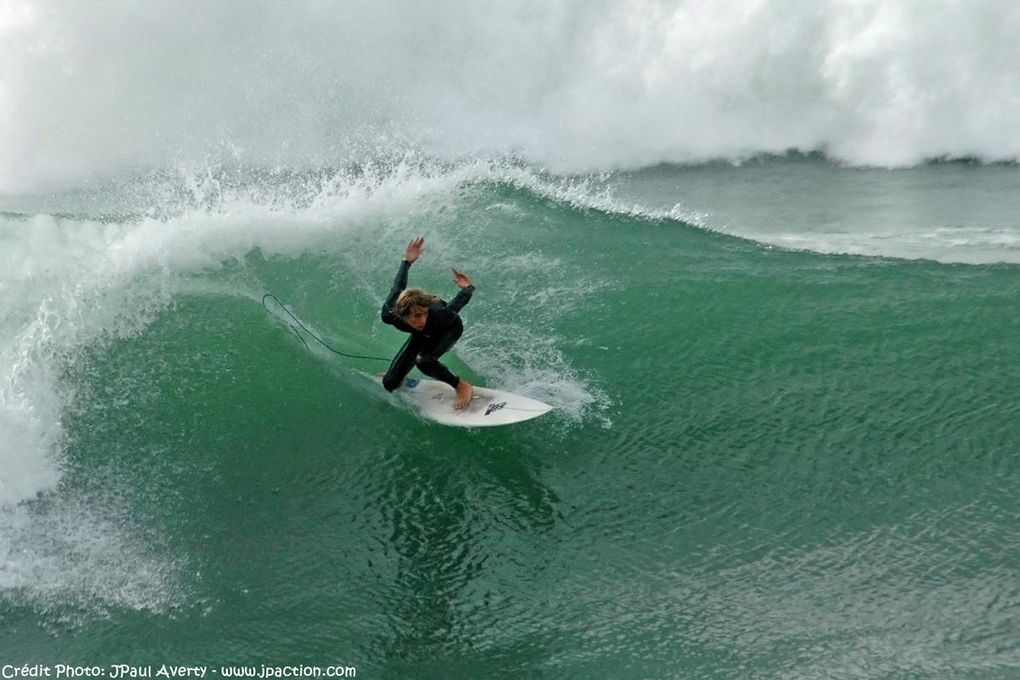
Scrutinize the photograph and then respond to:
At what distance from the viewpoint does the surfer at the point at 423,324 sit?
724 centimetres

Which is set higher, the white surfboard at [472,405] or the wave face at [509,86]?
the wave face at [509,86]

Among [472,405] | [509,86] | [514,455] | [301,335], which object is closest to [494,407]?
[472,405]

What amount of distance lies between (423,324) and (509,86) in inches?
376

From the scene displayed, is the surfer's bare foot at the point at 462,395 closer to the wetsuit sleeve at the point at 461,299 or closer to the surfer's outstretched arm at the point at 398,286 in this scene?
the wetsuit sleeve at the point at 461,299

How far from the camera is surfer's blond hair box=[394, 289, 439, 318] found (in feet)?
23.6

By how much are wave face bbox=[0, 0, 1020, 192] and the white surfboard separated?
24.3 ft

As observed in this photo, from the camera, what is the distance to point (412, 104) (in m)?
15.9

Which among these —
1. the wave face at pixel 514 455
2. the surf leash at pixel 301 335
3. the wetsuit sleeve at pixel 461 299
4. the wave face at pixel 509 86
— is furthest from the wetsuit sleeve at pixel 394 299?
the wave face at pixel 509 86

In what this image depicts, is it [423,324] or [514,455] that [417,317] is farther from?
[514,455]

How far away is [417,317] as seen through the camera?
23.9 ft

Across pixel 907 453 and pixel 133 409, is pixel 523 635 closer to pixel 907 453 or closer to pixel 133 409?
pixel 907 453

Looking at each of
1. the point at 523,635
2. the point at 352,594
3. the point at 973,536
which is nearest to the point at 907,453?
the point at 973,536

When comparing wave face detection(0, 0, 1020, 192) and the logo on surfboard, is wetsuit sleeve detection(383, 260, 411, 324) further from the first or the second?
wave face detection(0, 0, 1020, 192)

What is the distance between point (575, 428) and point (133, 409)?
363 centimetres
